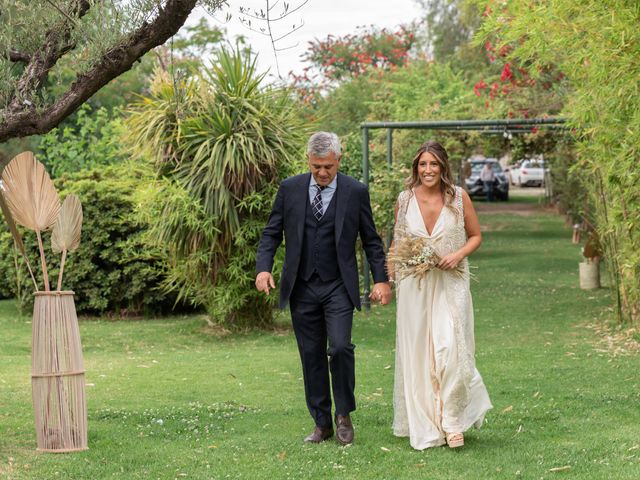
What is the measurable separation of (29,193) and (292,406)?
2.95 meters

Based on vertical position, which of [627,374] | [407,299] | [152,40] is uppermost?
[152,40]

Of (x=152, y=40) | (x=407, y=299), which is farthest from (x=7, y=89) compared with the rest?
(x=407, y=299)

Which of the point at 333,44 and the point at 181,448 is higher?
the point at 333,44

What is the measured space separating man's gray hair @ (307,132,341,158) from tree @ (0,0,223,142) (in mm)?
1077

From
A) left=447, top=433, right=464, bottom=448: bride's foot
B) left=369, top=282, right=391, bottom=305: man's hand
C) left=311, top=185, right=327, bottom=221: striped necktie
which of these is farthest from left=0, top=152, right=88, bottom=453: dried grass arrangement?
left=447, top=433, right=464, bottom=448: bride's foot

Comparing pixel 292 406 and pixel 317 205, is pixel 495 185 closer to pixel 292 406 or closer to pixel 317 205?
pixel 292 406

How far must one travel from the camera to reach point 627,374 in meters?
10.1

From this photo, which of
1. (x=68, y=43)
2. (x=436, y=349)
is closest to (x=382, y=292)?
(x=436, y=349)

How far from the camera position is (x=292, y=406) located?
29.1 ft

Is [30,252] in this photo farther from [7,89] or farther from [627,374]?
[7,89]

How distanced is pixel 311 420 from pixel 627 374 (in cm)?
348

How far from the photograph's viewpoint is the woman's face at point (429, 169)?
285 inches

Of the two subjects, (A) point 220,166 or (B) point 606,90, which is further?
(A) point 220,166

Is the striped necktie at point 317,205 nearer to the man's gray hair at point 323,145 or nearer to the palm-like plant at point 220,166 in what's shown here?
the man's gray hair at point 323,145
